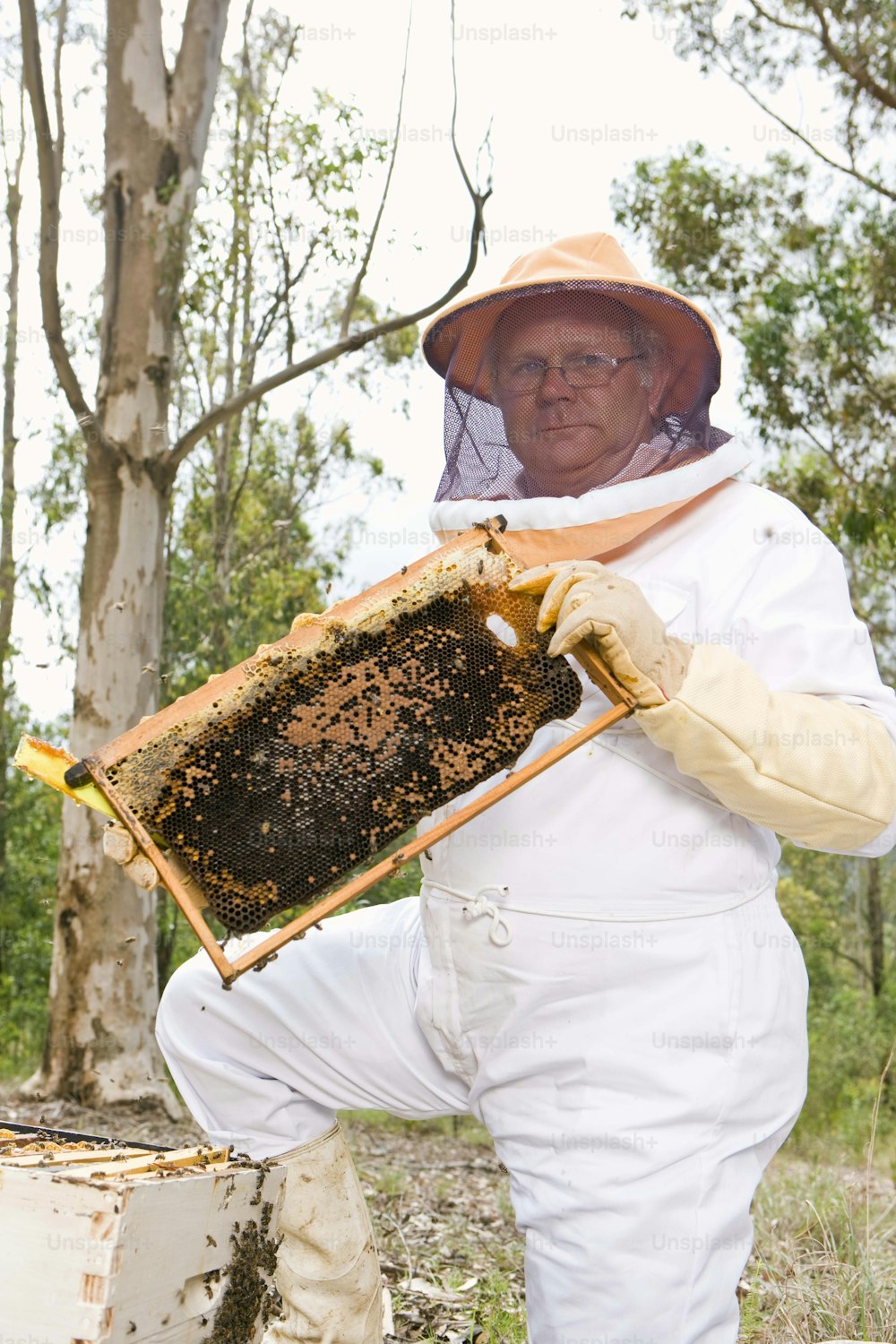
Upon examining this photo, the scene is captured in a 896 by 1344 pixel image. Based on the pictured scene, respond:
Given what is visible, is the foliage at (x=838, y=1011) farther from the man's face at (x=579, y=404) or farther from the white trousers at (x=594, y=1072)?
the man's face at (x=579, y=404)

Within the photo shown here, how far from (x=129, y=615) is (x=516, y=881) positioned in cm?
494

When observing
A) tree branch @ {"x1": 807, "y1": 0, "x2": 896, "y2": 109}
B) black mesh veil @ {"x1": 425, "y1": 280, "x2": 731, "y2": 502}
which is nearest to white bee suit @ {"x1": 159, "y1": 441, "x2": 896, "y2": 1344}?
black mesh veil @ {"x1": 425, "y1": 280, "x2": 731, "y2": 502}

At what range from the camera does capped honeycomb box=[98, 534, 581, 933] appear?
2.16 metres

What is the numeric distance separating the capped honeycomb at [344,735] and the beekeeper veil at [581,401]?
1.08 feet

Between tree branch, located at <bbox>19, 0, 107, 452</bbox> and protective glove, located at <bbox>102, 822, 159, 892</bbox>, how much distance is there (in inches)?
179

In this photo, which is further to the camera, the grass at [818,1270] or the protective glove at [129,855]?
the grass at [818,1270]

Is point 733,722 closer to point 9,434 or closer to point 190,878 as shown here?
point 190,878

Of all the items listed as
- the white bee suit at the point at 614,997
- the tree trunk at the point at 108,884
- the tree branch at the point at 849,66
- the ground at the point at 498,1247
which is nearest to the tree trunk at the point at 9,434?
the tree trunk at the point at 108,884

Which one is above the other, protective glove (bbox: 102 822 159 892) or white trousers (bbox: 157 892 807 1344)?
protective glove (bbox: 102 822 159 892)

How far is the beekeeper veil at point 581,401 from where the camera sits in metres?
2.53

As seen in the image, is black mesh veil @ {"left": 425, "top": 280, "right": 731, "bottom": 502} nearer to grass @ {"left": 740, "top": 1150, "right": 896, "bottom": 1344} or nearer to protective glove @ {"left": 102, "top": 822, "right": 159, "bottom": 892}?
→ protective glove @ {"left": 102, "top": 822, "right": 159, "bottom": 892}

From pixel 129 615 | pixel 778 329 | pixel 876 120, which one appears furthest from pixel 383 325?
pixel 876 120

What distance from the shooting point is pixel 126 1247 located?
5.36 feet

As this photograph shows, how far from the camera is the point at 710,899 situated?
2.34m
